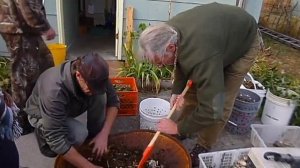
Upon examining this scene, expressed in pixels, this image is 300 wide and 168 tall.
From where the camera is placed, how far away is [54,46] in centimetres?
356

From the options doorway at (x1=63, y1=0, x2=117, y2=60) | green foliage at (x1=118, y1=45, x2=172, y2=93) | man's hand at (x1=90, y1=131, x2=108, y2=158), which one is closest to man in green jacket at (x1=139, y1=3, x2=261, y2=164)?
man's hand at (x1=90, y1=131, x2=108, y2=158)

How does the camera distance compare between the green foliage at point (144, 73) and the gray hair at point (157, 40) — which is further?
the green foliage at point (144, 73)

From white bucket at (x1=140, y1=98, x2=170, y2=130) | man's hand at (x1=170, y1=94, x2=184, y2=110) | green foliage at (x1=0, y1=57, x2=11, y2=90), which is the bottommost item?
white bucket at (x1=140, y1=98, x2=170, y2=130)

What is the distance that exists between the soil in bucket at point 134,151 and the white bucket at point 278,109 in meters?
1.39

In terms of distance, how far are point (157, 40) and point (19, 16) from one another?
1.33 meters

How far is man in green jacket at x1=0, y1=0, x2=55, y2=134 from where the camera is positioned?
2225mm

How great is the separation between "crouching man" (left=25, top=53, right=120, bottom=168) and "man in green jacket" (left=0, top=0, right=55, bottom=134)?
453mm

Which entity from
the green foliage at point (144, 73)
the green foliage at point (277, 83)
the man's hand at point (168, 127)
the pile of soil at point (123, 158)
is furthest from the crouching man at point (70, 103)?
the green foliage at point (277, 83)

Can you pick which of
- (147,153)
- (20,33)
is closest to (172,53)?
(147,153)

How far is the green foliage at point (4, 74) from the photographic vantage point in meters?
2.86

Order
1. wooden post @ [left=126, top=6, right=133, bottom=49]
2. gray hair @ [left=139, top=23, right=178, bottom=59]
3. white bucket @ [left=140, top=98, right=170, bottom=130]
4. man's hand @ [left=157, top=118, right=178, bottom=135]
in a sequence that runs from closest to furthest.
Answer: gray hair @ [left=139, top=23, right=178, bottom=59] < man's hand @ [left=157, top=118, right=178, bottom=135] < white bucket @ [left=140, top=98, right=170, bottom=130] < wooden post @ [left=126, top=6, right=133, bottom=49]

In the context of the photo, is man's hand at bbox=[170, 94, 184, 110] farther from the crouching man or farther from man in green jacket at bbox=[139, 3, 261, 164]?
the crouching man

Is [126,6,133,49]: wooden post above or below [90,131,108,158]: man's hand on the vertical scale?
above

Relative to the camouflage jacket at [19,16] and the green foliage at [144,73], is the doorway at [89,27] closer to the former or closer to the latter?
the green foliage at [144,73]
